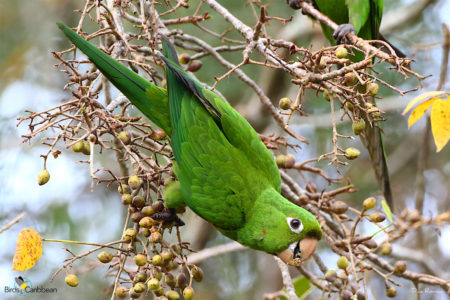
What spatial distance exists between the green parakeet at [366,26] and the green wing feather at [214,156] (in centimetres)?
82

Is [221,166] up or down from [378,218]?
up

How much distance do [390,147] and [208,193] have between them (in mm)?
4579

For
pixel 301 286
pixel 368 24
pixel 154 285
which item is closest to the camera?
pixel 154 285

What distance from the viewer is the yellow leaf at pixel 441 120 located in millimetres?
1993

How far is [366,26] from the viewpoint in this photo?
11.6 ft

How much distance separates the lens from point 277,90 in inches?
192

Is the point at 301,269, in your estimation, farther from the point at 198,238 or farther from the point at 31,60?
the point at 31,60

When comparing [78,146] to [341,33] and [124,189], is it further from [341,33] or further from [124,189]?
[341,33]

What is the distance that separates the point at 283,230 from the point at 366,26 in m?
1.99

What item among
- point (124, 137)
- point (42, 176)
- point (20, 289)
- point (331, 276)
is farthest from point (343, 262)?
point (20, 289)

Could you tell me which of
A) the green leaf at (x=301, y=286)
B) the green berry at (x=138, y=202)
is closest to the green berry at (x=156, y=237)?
the green berry at (x=138, y=202)

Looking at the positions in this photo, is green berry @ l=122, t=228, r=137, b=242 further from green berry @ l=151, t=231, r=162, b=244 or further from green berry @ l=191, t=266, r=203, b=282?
green berry @ l=191, t=266, r=203, b=282

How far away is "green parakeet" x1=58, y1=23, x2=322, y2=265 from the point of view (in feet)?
7.20

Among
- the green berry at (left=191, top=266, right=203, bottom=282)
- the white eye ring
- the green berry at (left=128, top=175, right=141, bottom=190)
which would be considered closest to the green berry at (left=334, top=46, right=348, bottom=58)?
the white eye ring
